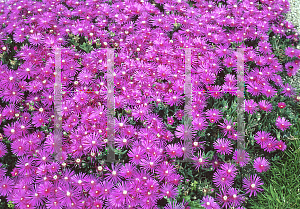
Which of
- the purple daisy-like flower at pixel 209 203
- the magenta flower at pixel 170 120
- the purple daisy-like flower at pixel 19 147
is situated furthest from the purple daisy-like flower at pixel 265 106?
the purple daisy-like flower at pixel 19 147

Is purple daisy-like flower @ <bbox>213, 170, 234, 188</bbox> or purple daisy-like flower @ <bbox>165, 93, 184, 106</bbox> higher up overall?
purple daisy-like flower @ <bbox>165, 93, 184, 106</bbox>

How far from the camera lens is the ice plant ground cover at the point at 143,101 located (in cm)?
219

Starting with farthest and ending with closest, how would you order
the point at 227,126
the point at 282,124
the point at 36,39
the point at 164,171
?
the point at 36,39 → the point at 282,124 → the point at 227,126 → the point at 164,171

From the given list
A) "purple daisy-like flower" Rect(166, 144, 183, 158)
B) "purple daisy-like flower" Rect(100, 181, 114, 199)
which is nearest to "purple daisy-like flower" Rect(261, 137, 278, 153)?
"purple daisy-like flower" Rect(166, 144, 183, 158)

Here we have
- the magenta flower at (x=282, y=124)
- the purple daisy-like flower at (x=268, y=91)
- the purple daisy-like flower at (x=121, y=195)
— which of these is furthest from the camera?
the purple daisy-like flower at (x=268, y=91)

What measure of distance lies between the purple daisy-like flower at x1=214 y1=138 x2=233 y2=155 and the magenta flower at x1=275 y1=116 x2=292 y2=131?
0.50m

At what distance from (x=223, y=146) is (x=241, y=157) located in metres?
0.18

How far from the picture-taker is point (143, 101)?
99.8 inches

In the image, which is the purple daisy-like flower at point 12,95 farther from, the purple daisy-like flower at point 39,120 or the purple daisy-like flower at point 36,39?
the purple daisy-like flower at point 36,39

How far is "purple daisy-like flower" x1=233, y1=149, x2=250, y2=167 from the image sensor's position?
2309 mm

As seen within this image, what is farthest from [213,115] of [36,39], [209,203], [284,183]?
[36,39]

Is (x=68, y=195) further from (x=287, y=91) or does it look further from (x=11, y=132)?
(x=287, y=91)

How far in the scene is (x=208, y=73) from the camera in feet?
8.86

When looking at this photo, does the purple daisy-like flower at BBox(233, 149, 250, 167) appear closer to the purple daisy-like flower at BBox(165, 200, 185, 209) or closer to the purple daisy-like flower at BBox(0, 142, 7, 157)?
the purple daisy-like flower at BBox(165, 200, 185, 209)
